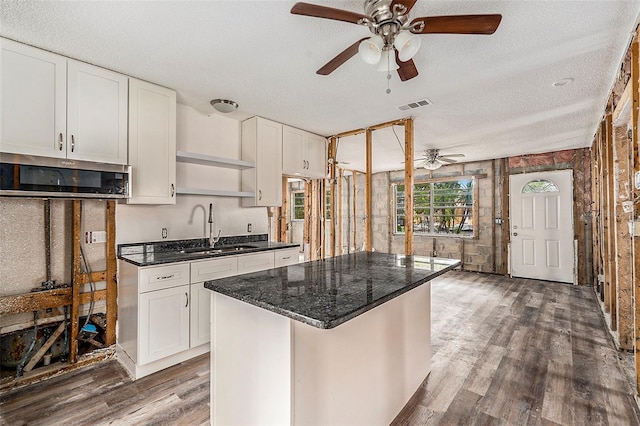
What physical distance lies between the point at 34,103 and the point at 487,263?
23.7ft

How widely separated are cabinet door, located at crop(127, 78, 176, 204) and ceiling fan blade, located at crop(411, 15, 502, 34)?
7.72 ft

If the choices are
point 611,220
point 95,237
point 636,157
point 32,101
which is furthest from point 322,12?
point 611,220

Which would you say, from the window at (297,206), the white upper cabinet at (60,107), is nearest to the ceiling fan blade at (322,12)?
the white upper cabinet at (60,107)

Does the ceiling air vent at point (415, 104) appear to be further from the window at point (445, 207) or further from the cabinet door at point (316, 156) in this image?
the window at point (445, 207)

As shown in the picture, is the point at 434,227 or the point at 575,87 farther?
the point at 434,227

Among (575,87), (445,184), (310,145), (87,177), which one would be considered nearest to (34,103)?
(87,177)

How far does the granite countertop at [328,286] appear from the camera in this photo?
114 cm

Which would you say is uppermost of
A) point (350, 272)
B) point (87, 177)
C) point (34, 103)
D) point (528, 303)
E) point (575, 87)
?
point (575, 87)

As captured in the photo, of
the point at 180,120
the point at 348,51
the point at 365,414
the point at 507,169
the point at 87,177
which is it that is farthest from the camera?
the point at 507,169

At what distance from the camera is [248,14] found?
1813 mm

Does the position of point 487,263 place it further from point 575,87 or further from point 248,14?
point 248,14

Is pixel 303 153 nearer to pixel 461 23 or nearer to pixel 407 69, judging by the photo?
pixel 407 69

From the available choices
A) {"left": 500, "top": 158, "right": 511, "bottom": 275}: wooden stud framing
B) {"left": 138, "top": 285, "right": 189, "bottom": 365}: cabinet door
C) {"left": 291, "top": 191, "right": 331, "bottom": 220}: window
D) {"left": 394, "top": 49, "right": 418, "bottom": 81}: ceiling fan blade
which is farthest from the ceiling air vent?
{"left": 291, "top": 191, "right": 331, "bottom": 220}: window

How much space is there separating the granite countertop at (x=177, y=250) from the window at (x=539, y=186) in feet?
16.7
